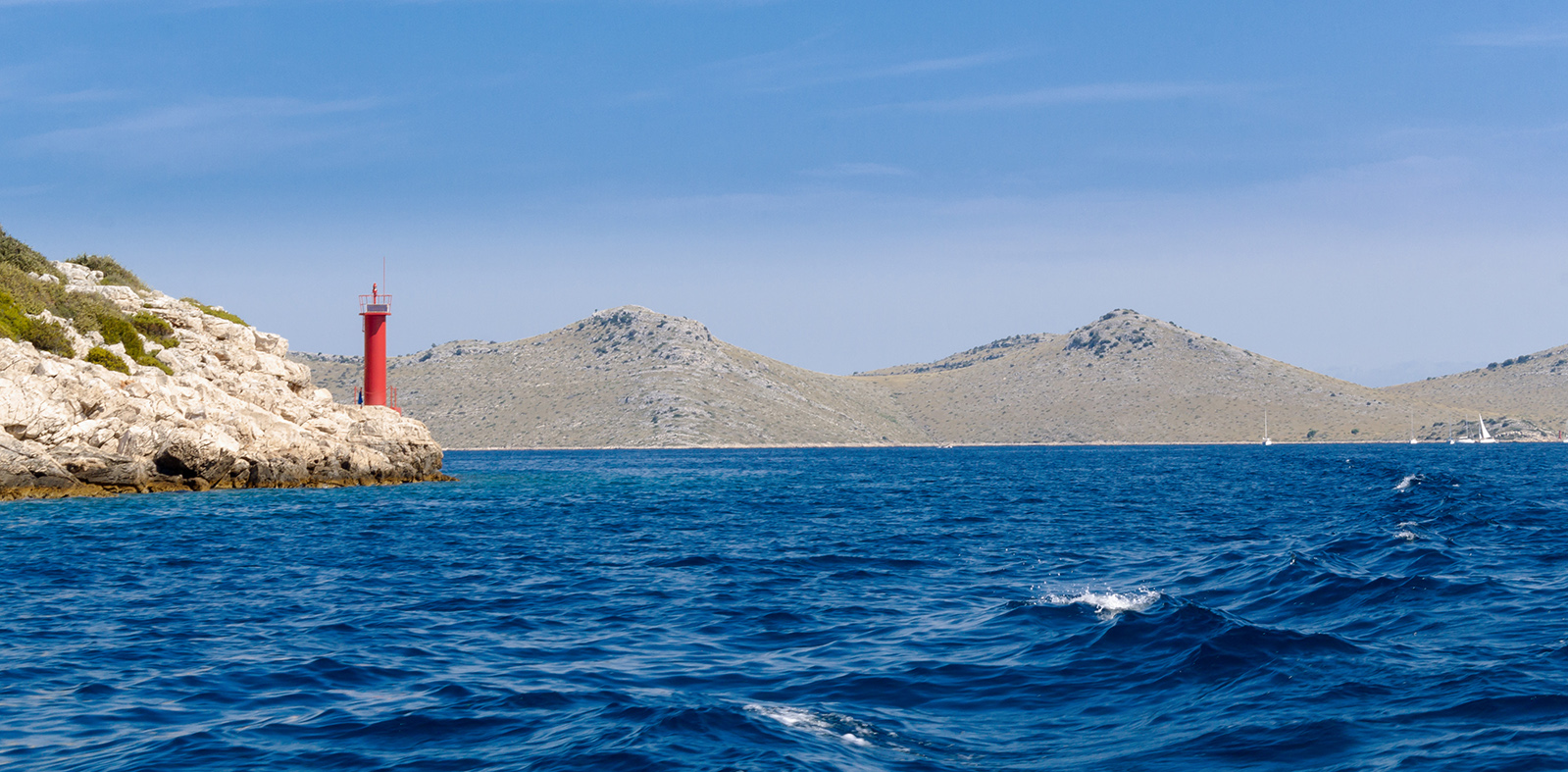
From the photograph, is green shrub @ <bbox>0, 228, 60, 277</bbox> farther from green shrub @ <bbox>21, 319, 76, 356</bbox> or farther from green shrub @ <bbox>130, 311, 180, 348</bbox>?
green shrub @ <bbox>21, 319, 76, 356</bbox>

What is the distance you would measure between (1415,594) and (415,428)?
175 ft

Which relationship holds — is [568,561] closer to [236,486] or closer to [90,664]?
[90,664]

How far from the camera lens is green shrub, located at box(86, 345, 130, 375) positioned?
149 ft

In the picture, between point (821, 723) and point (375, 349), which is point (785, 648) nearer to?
point (821, 723)

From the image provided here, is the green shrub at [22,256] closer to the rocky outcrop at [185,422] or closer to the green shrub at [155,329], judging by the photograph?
the rocky outcrop at [185,422]

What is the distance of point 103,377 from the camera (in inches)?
1673

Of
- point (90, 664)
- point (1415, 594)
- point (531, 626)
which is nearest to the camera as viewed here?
point (90, 664)

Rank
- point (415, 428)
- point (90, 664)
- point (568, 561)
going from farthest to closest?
point (415, 428)
point (568, 561)
point (90, 664)

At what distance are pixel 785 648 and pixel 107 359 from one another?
4174 centimetres

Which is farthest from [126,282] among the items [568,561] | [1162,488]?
[1162,488]

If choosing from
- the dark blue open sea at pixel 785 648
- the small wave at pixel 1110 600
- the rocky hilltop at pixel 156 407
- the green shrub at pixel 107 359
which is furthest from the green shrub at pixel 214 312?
the small wave at pixel 1110 600

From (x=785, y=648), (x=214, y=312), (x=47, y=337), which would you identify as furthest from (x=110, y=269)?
(x=785, y=648)

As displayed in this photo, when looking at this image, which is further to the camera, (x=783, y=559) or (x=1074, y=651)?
(x=783, y=559)

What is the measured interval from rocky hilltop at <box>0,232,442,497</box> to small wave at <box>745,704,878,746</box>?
37594mm
